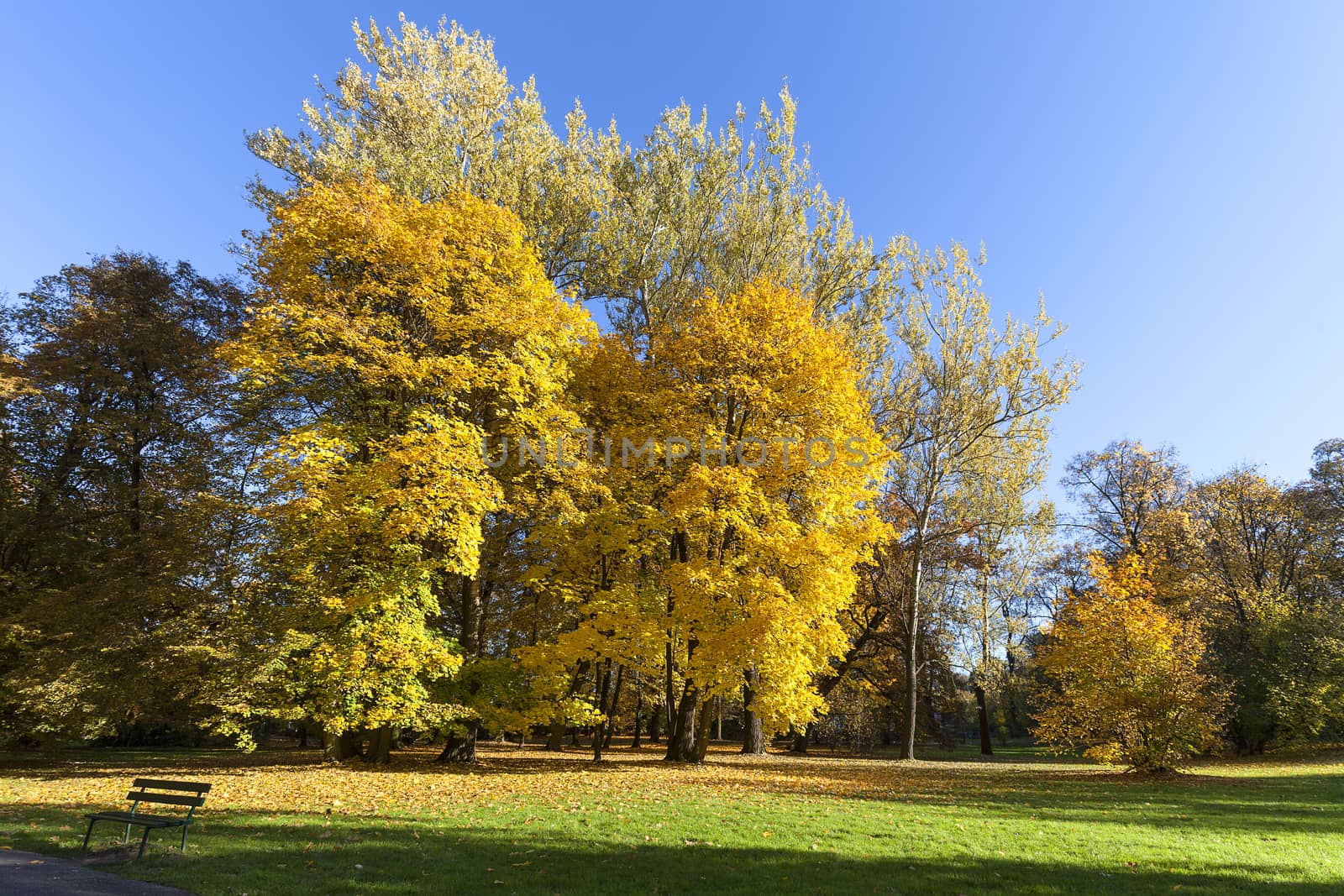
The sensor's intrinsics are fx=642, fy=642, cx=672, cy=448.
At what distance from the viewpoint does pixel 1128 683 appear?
17.1 metres

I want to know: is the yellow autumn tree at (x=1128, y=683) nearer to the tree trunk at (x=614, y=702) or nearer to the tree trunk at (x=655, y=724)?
the tree trunk at (x=614, y=702)

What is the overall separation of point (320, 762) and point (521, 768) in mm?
5607

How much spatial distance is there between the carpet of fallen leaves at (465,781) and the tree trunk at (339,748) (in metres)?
0.44

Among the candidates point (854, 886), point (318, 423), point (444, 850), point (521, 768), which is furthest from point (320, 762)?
point (854, 886)

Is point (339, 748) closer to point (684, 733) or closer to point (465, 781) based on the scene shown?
point (465, 781)

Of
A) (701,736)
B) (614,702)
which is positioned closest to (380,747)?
(701,736)

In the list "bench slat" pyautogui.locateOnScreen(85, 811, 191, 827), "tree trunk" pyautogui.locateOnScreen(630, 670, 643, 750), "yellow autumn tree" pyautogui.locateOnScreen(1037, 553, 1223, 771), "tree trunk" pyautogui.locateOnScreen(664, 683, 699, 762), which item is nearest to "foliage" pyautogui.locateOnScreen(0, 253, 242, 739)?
"bench slat" pyautogui.locateOnScreen(85, 811, 191, 827)

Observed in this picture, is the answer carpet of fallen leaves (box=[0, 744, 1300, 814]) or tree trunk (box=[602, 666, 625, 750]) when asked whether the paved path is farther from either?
tree trunk (box=[602, 666, 625, 750])

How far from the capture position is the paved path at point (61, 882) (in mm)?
6012

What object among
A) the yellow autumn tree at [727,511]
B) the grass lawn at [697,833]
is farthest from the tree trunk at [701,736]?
the grass lawn at [697,833]

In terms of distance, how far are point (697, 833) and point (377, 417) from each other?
12.7m

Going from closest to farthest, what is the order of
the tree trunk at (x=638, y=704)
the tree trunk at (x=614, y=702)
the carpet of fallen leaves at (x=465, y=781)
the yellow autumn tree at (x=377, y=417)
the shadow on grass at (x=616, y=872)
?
the shadow on grass at (x=616, y=872)
the carpet of fallen leaves at (x=465, y=781)
the yellow autumn tree at (x=377, y=417)
the tree trunk at (x=614, y=702)
the tree trunk at (x=638, y=704)

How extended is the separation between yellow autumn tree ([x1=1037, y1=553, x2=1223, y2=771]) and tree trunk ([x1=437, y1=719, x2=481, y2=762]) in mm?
16029

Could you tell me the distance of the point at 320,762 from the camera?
17875 mm
